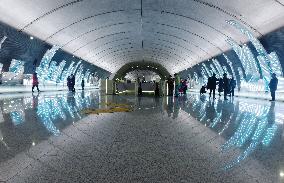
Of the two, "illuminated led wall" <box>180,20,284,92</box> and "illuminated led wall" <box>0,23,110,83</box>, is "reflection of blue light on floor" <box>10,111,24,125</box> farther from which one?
"illuminated led wall" <box>180,20,284,92</box>

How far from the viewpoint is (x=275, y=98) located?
860 inches

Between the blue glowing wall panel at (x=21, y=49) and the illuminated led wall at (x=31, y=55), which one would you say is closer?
the blue glowing wall panel at (x=21, y=49)

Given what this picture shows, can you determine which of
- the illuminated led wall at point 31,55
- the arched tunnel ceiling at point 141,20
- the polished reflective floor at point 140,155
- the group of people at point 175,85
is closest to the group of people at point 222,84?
the group of people at point 175,85

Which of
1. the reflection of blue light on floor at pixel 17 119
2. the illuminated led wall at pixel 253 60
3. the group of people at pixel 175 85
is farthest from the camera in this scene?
the group of people at pixel 175 85

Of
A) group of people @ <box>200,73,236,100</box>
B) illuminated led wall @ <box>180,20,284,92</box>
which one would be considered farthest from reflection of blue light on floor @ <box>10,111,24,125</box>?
group of people @ <box>200,73,236,100</box>

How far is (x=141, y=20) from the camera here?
80.3 ft

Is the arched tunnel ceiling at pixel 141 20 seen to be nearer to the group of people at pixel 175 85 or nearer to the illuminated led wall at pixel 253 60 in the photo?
the illuminated led wall at pixel 253 60

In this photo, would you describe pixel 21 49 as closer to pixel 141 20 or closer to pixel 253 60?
pixel 141 20

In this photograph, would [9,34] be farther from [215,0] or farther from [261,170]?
[261,170]

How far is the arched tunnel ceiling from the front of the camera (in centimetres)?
1645

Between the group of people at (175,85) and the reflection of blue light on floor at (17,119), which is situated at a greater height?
the group of people at (175,85)

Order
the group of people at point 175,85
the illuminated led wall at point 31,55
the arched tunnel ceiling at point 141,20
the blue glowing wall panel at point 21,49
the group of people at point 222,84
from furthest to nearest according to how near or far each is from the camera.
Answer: the group of people at point 175,85, the group of people at point 222,84, the illuminated led wall at point 31,55, the blue glowing wall panel at point 21,49, the arched tunnel ceiling at point 141,20

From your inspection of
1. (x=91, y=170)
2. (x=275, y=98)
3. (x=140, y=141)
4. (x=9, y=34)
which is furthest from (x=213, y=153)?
(x=275, y=98)

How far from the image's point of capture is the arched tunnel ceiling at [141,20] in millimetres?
16453
